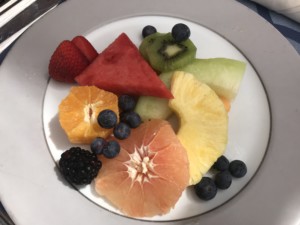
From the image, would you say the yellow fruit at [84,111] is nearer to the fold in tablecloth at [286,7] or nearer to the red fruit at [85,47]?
the red fruit at [85,47]

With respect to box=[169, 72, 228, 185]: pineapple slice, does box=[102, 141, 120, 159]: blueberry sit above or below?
above

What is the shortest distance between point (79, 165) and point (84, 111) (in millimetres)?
157

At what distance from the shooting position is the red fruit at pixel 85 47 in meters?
1.23

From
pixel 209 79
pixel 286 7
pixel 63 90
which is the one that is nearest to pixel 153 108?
pixel 209 79

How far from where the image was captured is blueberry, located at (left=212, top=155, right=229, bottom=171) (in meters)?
1.09

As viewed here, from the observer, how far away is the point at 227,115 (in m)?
1.13

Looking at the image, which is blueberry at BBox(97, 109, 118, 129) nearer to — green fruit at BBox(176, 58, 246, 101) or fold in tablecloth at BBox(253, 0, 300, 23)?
green fruit at BBox(176, 58, 246, 101)

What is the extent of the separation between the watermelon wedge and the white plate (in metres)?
0.13

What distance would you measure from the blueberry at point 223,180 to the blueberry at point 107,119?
304mm

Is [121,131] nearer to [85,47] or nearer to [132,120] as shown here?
[132,120]

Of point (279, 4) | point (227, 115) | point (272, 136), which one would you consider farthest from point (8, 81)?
point (279, 4)

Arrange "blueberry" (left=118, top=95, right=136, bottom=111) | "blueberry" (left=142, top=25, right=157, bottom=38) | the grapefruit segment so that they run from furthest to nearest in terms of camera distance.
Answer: "blueberry" (left=142, top=25, right=157, bottom=38)
"blueberry" (left=118, top=95, right=136, bottom=111)
the grapefruit segment

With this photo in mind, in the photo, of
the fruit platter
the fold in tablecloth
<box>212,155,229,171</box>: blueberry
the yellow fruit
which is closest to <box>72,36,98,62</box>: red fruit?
the fruit platter

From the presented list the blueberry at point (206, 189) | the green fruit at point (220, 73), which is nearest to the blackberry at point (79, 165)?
the blueberry at point (206, 189)
